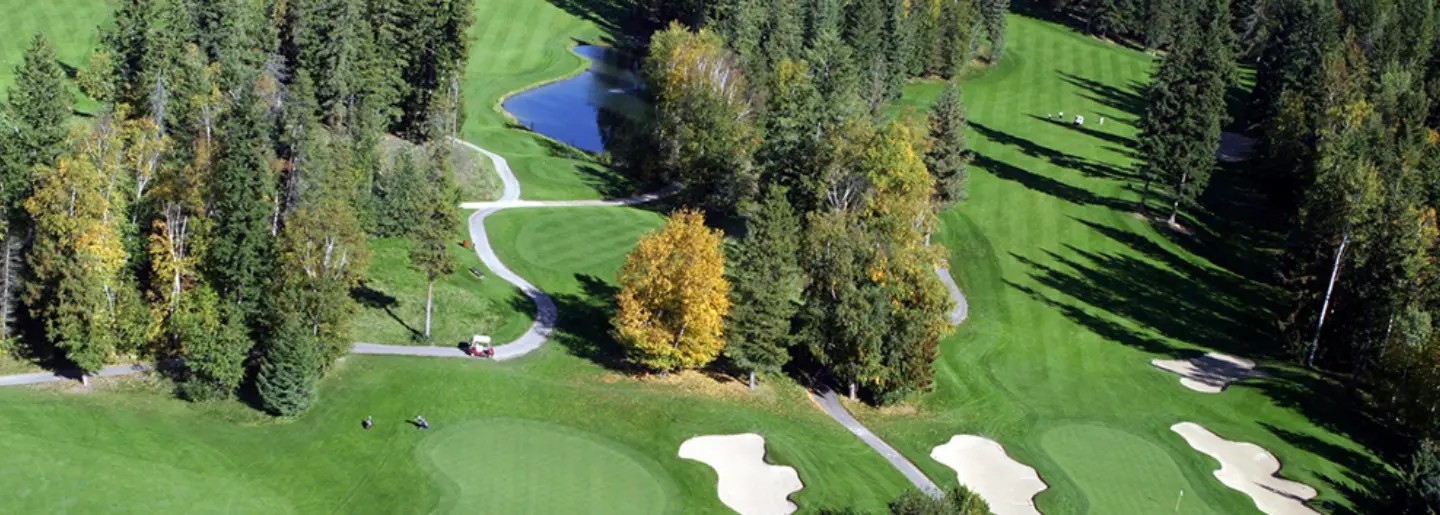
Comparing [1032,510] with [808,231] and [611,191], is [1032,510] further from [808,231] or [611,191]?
[611,191]

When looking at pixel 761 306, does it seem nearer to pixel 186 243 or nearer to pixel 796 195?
pixel 796 195

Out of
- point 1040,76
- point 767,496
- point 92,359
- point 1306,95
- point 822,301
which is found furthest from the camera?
point 1040,76

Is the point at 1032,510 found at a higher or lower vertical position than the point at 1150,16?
lower

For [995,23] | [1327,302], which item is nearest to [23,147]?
[1327,302]

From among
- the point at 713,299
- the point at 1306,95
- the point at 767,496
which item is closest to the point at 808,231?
the point at 713,299

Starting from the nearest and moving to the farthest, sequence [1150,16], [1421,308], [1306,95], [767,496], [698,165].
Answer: [767,496]
[1421,308]
[698,165]
[1306,95]
[1150,16]

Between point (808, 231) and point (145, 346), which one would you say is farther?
point (808, 231)

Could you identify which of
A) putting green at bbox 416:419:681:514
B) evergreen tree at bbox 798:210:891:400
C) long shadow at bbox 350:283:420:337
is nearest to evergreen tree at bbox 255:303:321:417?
putting green at bbox 416:419:681:514
